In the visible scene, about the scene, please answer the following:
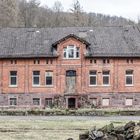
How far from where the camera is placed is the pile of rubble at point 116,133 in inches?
804

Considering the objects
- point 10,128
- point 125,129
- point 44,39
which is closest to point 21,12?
point 44,39

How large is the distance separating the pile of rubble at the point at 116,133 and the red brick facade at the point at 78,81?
39915 mm

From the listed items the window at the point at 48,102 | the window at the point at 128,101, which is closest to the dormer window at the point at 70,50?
the window at the point at 48,102

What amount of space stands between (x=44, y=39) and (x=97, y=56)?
726cm

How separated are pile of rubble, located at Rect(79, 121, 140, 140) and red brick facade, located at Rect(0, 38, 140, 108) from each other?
39915mm

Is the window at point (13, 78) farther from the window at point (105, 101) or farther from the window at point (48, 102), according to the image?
the window at point (105, 101)

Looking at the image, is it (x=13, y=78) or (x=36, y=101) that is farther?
(x=13, y=78)

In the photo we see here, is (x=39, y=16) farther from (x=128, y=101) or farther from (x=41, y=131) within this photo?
(x=41, y=131)

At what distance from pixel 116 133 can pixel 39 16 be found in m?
111

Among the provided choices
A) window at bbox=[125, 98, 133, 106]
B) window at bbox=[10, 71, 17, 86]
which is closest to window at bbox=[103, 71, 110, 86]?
window at bbox=[125, 98, 133, 106]

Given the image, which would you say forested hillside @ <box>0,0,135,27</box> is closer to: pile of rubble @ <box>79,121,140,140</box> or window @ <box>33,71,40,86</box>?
window @ <box>33,71,40,86</box>

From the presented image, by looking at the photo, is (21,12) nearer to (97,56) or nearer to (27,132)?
(97,56)

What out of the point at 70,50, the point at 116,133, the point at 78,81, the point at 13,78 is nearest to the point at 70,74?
the point at 78,81

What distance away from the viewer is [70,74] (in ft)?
204
